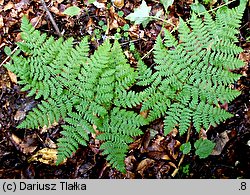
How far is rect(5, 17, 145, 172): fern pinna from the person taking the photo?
138 inches

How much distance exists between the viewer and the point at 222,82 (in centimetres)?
394

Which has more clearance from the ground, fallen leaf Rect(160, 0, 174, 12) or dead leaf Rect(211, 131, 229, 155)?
fallen leaf Rect(160, 0, 174, 12)

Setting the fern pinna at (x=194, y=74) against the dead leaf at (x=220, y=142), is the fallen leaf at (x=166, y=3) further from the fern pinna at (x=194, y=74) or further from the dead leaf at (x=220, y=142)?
the dead leaf at (x=220, y=142)

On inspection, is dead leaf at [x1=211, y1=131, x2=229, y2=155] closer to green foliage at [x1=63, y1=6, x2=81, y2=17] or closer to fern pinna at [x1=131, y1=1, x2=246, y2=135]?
fern pinna at [x1=131, y1=1, x2=246, y2=135]

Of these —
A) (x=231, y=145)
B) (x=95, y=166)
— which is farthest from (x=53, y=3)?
(x=231, y=145)

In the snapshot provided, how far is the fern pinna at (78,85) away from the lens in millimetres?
3508

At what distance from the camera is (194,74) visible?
3.72 m

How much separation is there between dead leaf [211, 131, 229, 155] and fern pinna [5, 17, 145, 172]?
926 mm

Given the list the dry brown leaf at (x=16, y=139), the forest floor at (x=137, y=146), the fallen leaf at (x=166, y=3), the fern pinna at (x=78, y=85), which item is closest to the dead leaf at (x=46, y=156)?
the forest floor at (x=137, y=146)

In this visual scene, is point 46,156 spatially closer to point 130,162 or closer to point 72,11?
point 130,162

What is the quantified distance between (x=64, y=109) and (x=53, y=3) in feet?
4.89

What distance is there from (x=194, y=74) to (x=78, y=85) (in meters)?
1.30

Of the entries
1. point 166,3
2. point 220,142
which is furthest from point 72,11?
point 220,142

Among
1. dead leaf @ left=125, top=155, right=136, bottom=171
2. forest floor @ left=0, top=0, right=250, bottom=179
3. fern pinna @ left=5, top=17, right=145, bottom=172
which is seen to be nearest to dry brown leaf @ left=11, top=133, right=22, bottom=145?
forest floor @ left=0, top=0, right=250, bottom=179
